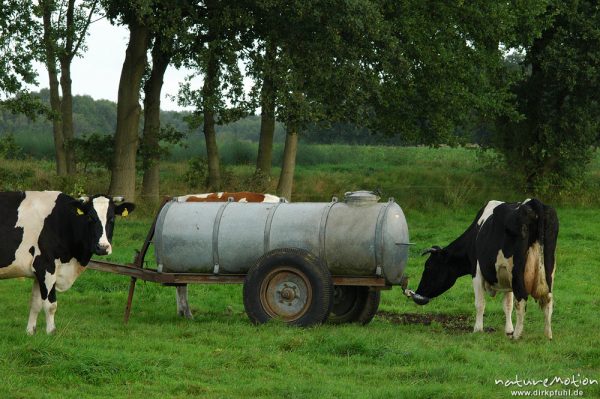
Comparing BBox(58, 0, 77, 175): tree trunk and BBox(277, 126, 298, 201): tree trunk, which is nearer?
BBox(58, 0, 77, 175): tree trunk

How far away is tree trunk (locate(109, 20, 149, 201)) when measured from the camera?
29.8 meters

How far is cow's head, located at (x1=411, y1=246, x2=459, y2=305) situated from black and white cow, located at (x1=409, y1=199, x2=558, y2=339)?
0.76 metres

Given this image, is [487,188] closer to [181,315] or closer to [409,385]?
[181,315]

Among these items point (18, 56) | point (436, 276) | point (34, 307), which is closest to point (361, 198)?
point (436, 276)

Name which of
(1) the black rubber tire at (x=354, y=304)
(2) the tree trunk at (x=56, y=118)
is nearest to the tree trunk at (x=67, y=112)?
(2) the tree trunk at (x=56, y=118)

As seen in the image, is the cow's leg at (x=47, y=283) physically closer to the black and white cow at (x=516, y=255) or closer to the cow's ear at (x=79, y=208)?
the cow's ear at (x=79, y=208)

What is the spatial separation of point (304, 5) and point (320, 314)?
14.9 metres

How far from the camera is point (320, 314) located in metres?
14.7

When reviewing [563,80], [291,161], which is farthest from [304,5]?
[563,80]

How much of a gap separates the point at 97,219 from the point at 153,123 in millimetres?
17613

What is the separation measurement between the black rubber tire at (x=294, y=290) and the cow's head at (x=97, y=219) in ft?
6.91

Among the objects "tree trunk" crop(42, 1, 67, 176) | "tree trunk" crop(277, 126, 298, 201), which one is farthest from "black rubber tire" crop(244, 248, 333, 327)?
"tree trunk" crop(277, 126, 298, 201)

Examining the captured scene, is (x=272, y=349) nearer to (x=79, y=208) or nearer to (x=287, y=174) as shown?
(x=79, y=208)

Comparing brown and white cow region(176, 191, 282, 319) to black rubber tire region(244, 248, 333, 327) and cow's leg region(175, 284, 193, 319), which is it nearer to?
cow's leg region(175, 284, 193, 319)
